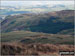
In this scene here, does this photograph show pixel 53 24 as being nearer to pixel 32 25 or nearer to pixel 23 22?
pixel 32 25

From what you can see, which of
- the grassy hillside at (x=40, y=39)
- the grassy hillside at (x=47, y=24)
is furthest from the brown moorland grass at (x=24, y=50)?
the grassy hillside at (x=47, y=24)

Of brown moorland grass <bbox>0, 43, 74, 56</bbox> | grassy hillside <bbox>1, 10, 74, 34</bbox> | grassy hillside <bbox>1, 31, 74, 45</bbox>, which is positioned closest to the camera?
brown moorland grass <bbox>0, 43, 74, 56</bbox>

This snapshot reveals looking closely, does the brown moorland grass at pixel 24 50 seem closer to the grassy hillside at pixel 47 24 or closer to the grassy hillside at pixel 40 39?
the grassy hillside at pixel 40 39

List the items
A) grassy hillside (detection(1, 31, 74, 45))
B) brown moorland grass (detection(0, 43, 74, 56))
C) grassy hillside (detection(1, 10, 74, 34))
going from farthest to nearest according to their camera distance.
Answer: grassy hillside (detection(1, 10, 74, 34)) < grassy hillside (detection(1, 31, 74, 45)) < brown moorland grass (detection(0, 43, 74, 56))

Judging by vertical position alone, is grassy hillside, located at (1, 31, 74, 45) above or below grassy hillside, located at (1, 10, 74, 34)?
below

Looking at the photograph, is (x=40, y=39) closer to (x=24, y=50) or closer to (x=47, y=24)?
(x=24, y=50)

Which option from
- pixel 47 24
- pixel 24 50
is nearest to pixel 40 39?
pixel 24 50

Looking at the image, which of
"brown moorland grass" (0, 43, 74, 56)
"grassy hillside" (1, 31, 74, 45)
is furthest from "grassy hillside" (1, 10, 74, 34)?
"brown moorland grass" (0, 43, 74, 56)

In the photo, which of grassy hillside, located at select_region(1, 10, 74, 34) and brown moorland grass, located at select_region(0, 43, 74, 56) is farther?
grassy hillside, located at select_region(1, 10, 74, 34)

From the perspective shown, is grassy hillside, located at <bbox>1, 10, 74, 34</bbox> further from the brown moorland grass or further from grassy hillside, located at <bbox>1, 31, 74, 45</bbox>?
the brown moorland grass

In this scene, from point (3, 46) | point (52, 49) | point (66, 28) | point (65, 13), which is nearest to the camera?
point (3, 46)

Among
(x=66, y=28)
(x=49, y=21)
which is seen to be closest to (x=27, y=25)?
(x=49, y=21)
